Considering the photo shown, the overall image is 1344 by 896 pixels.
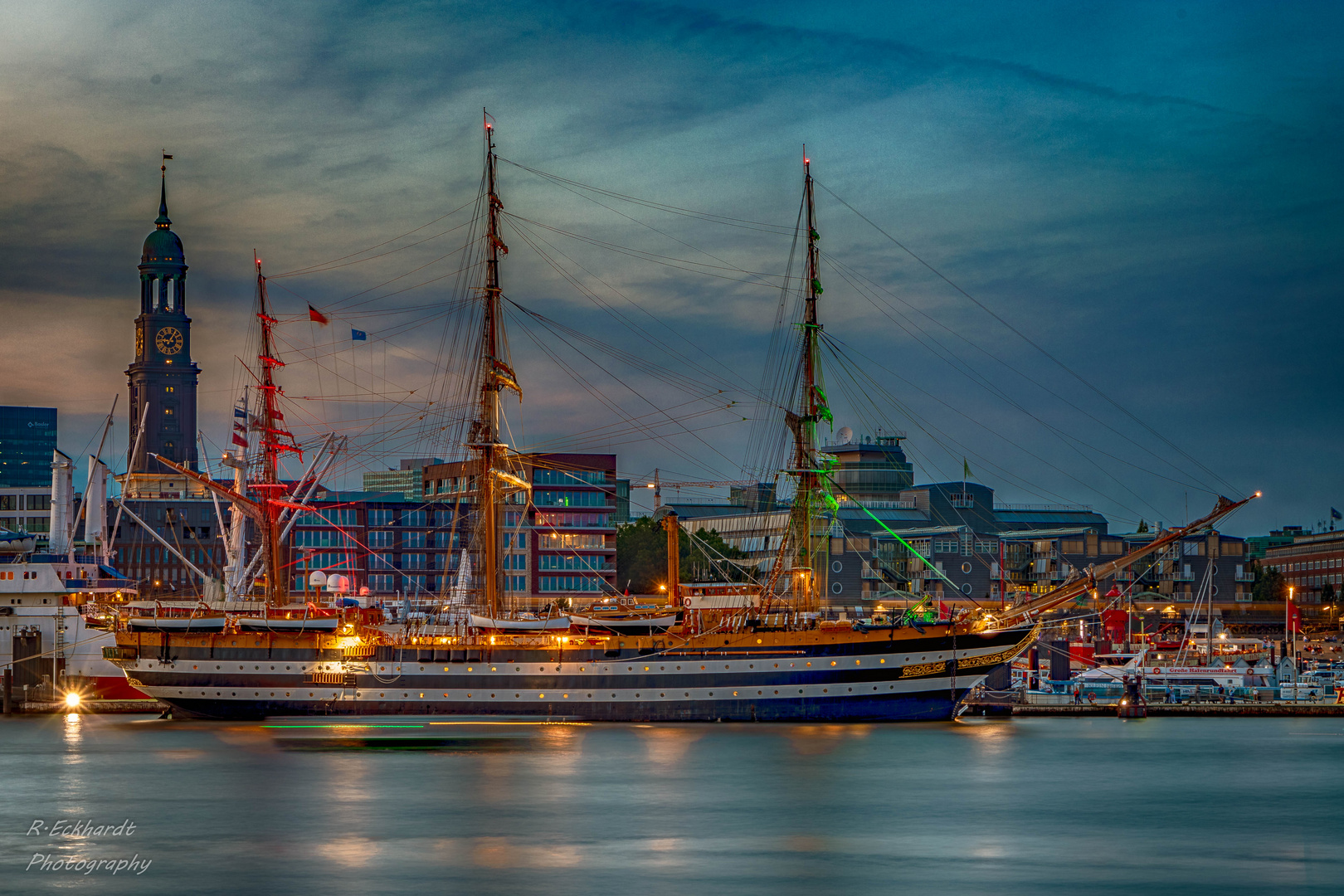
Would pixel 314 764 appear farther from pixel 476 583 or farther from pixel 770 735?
pixel 476 583

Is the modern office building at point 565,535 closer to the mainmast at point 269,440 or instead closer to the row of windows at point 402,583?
the row of windows at point 402,583

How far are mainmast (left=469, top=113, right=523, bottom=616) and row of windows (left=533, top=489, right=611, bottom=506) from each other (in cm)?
7427

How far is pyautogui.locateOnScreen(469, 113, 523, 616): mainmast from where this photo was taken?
89562 millimetres

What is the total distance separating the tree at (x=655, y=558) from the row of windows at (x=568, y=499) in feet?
33.0

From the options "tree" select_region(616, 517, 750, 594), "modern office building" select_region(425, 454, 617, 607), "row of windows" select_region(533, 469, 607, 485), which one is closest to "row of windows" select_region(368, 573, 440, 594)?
"modern office building" select_region(425, 454, 617, 607)

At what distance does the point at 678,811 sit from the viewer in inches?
1967

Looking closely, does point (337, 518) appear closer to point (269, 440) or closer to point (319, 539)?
point (319, 539)

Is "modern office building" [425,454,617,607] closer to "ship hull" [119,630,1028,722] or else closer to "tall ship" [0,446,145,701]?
"tall ship" [0,446,145,701]

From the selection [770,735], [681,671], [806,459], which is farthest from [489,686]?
[806,459]

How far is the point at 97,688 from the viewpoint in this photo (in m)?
102

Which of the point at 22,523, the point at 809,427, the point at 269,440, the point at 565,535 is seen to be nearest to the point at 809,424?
the point at 809,427

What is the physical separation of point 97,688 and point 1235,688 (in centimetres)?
7081

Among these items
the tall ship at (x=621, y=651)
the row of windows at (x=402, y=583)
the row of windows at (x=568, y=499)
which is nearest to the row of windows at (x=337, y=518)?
the row of windows at (x=402, y=583)

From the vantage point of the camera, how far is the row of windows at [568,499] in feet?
550
